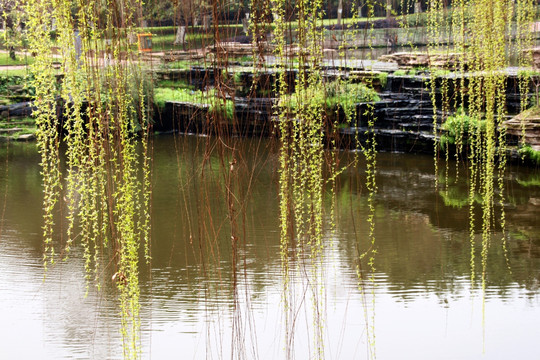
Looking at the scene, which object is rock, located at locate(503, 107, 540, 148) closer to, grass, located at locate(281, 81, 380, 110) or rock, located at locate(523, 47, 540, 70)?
rock, located at locate(523, 47, 540, 70)

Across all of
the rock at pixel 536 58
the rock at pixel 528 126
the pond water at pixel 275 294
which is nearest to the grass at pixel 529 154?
the rock at pixel 528 126

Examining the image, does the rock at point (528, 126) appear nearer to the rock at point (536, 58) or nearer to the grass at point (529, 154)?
the grass at point (529, 154)

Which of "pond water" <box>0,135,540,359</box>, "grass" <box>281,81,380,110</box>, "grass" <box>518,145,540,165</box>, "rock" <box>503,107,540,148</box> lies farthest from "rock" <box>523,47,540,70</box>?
"pond water" <box>0,135,540,359</box>

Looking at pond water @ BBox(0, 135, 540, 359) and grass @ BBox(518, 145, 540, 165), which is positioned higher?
grass @ BBox(518, 145, 540, 165)

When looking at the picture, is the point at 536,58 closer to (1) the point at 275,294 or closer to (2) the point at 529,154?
(2) the point at 529,154

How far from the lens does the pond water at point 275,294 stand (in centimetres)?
299

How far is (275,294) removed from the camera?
3.57m

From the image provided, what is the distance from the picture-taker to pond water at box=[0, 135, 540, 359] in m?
2.99

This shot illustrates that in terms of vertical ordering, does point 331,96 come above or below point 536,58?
below

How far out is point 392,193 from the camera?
20.2 ft

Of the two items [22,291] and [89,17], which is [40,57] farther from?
[22,291]

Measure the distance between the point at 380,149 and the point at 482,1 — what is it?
192 inches

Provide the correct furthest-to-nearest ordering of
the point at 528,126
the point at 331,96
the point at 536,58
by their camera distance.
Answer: the point at 331,96, the point at 536,58, the point at 528,126

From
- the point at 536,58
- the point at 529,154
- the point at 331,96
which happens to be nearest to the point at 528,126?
the point at 529,154
